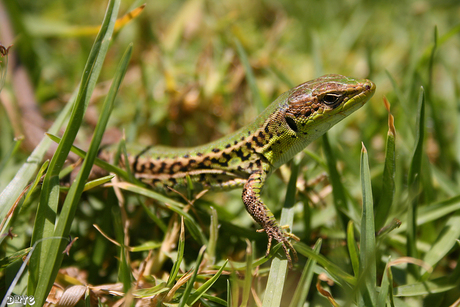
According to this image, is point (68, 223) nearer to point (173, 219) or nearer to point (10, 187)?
point (10, 187)

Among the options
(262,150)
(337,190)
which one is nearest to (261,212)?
(262,150)

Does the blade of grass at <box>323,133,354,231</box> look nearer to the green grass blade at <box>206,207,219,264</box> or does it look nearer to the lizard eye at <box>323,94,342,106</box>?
the lizard eye at <box>323,94,342,106</box>

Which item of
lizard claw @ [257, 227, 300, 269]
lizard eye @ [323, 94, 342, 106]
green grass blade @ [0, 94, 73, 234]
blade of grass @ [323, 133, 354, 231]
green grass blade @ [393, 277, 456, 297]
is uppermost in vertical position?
lizard eye @ [323, 94, 342, 106]

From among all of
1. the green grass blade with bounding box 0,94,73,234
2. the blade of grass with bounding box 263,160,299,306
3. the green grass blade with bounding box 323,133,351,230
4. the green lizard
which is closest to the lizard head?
the green lizard

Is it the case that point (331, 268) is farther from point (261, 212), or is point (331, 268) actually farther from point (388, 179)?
point (388, 179)

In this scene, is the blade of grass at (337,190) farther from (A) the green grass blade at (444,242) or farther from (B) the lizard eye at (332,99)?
(A) the green grass blade at (444,242)

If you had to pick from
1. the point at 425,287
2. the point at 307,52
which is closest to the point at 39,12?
the point at 307,52

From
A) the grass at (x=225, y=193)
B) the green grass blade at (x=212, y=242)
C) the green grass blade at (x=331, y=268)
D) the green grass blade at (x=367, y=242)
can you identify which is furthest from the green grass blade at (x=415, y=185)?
the green grass blade at (x=212, y=242)
